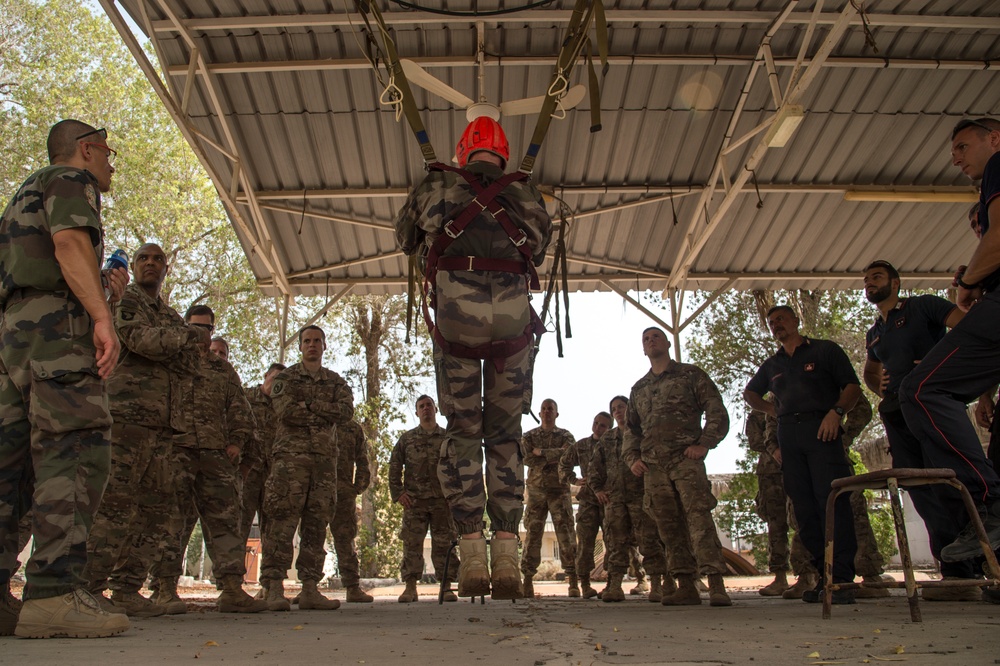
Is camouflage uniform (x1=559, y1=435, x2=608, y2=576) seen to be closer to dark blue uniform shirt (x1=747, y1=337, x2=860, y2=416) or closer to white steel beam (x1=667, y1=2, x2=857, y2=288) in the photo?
white steel beam (x1=667, y1=2, x2=857, y2=288)

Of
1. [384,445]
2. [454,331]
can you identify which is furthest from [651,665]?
[384,445]

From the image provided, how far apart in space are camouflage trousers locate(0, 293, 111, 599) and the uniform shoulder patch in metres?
0.39

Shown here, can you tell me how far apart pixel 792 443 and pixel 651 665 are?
3.78 meters

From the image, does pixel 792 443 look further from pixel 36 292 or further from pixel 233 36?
pixel 233 36

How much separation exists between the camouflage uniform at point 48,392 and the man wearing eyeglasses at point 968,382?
3.36m

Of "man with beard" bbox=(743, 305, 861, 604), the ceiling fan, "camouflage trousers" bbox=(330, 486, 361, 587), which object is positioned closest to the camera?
the ceiling fan

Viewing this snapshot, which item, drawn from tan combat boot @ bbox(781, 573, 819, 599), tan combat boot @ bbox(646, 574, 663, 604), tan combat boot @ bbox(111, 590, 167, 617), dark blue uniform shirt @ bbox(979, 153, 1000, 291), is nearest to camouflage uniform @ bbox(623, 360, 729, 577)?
tan combat boot @ bbox(646, 574, 663, 604)

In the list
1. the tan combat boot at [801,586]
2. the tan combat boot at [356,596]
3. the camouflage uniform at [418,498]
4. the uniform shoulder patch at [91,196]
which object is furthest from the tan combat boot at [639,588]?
the uniform shoulder patch at [91,196]

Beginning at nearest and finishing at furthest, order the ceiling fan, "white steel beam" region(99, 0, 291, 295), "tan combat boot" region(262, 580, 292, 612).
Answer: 1. the ceiling fan
2. "tan combat boot" region(262, 580, 292, 612)
3. "white steel beam" region(99, 0, 291, 295)

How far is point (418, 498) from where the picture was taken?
29.2ft

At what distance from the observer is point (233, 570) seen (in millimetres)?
5281

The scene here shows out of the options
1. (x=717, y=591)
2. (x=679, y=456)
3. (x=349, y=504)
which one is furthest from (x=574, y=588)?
(x=717, y=591)

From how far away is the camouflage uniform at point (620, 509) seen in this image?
22.3 ft

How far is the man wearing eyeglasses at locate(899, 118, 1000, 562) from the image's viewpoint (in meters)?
3.19
